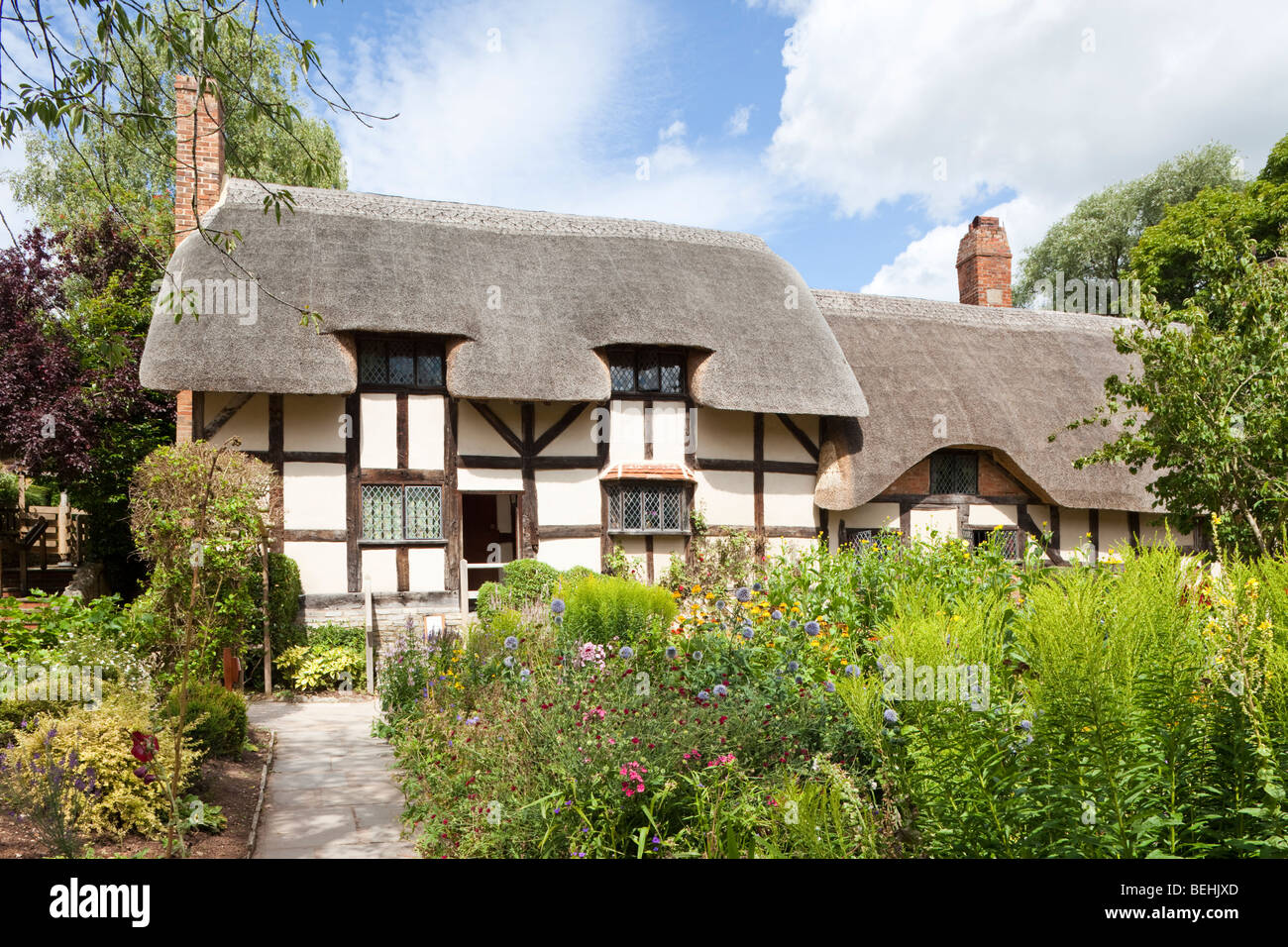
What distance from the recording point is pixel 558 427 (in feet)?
40.6

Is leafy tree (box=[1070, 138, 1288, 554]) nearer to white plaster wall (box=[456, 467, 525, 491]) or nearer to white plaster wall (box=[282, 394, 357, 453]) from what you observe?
white plaster wall (box=[456, 467, 525, 491])

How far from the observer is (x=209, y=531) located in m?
8.48

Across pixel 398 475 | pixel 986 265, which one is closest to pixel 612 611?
pixel 398 475

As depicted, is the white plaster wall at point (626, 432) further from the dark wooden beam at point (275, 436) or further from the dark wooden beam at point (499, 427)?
the dark wooden beam at point (275, 436)

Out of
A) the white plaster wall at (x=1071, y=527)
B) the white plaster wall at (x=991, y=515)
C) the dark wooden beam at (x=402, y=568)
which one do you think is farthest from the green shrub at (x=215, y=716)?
the white plaster wall at (x=1071, y=527)

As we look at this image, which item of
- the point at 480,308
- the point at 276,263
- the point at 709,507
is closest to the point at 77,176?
the point at 276,263

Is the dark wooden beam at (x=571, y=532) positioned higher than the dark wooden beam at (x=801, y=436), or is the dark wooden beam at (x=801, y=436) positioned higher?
the dark wooden beam at (x=801, y=436)

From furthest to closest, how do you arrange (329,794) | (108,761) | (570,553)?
(570,553)
(329,794)
(108,761)

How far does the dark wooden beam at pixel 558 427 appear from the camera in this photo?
1228 cm

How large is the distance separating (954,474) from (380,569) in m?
9.80

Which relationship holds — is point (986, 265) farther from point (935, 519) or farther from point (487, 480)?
point (487, 480)

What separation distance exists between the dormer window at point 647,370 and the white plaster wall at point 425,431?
265 centimetres
